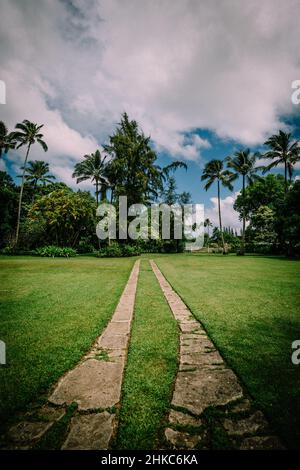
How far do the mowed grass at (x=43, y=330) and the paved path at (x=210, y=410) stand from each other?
1.58 metres

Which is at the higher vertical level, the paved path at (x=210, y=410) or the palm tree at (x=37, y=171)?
the palm tree at (x=37, y=171)

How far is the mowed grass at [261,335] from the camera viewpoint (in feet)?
7.57

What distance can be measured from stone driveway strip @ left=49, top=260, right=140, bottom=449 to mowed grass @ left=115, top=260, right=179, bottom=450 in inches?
4.8

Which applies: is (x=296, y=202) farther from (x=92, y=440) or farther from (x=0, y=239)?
(x=0, y=239)

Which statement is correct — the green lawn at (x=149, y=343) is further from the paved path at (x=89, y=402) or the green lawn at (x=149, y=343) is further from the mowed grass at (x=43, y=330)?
the paved path at (x=89, y=402)

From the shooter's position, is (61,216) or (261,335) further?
(61,216)

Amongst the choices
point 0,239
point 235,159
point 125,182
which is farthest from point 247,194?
point 0,239

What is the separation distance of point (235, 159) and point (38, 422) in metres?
35.0

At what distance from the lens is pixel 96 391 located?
259cm

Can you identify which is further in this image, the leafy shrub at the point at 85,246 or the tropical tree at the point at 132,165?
the leafy shrub at the point at 85,246

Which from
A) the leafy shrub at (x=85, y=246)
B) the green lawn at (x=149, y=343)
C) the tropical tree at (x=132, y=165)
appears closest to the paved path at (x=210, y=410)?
the green lawn at (x=149, y=343)

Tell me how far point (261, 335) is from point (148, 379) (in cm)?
247

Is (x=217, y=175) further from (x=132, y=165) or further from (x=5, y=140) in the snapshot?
(x=5, y=140)

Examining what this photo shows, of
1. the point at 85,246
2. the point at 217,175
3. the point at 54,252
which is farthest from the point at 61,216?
the point at 217,175
